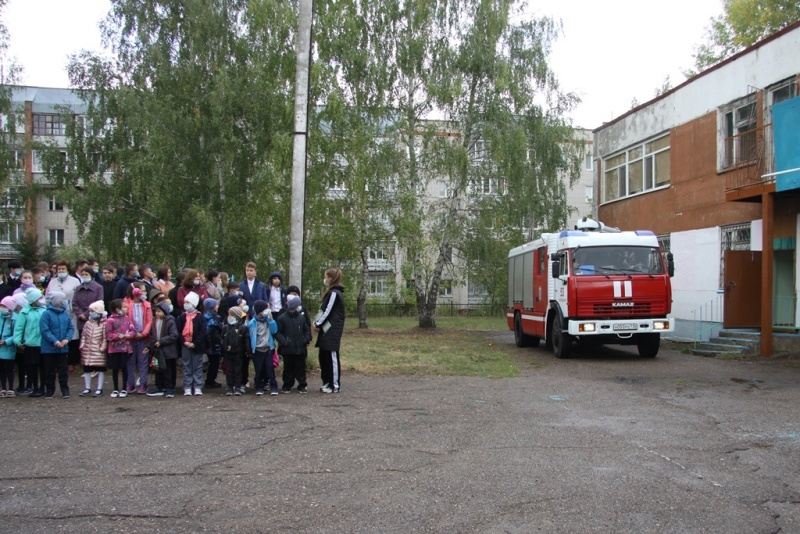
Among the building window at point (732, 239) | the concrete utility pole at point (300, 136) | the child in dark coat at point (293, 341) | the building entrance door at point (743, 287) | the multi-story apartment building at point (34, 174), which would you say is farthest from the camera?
the multi-story apartment building at point (34, 174)

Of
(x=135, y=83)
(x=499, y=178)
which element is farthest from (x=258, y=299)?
(x=135, y=83)

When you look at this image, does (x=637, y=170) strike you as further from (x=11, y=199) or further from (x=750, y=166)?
(x=11, y=199)

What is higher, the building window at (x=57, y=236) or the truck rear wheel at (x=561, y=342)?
the building window at (x=57, y=236)

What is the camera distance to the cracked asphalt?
4.77m

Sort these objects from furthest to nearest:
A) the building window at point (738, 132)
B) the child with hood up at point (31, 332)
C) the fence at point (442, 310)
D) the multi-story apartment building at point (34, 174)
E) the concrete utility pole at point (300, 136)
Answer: the fence at point (442, 310), the multi-story apartment building at point (34, 174), the building window at point (738, 132), the concrete utility pole at point (300, 136), the child with hood up at point (31, 332)

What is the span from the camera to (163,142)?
992 inches

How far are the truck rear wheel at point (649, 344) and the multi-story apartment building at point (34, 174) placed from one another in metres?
20.9

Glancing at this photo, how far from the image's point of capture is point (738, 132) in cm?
1895

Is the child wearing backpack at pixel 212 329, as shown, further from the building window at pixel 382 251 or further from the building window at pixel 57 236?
the building window at pixel 57 236

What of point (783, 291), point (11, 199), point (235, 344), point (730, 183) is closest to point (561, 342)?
point (783, 291)

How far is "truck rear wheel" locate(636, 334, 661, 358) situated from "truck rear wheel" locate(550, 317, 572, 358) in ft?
5.34

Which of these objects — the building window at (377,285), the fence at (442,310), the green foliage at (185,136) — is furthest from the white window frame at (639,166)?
the fence at (442,310)

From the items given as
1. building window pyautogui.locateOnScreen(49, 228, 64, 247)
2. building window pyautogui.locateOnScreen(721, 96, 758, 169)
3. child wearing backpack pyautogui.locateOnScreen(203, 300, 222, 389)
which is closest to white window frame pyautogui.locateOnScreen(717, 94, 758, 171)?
building window pyautogui.locateOnScreen(721, 96, 758, 169)

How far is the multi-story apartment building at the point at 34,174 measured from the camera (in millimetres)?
29953
